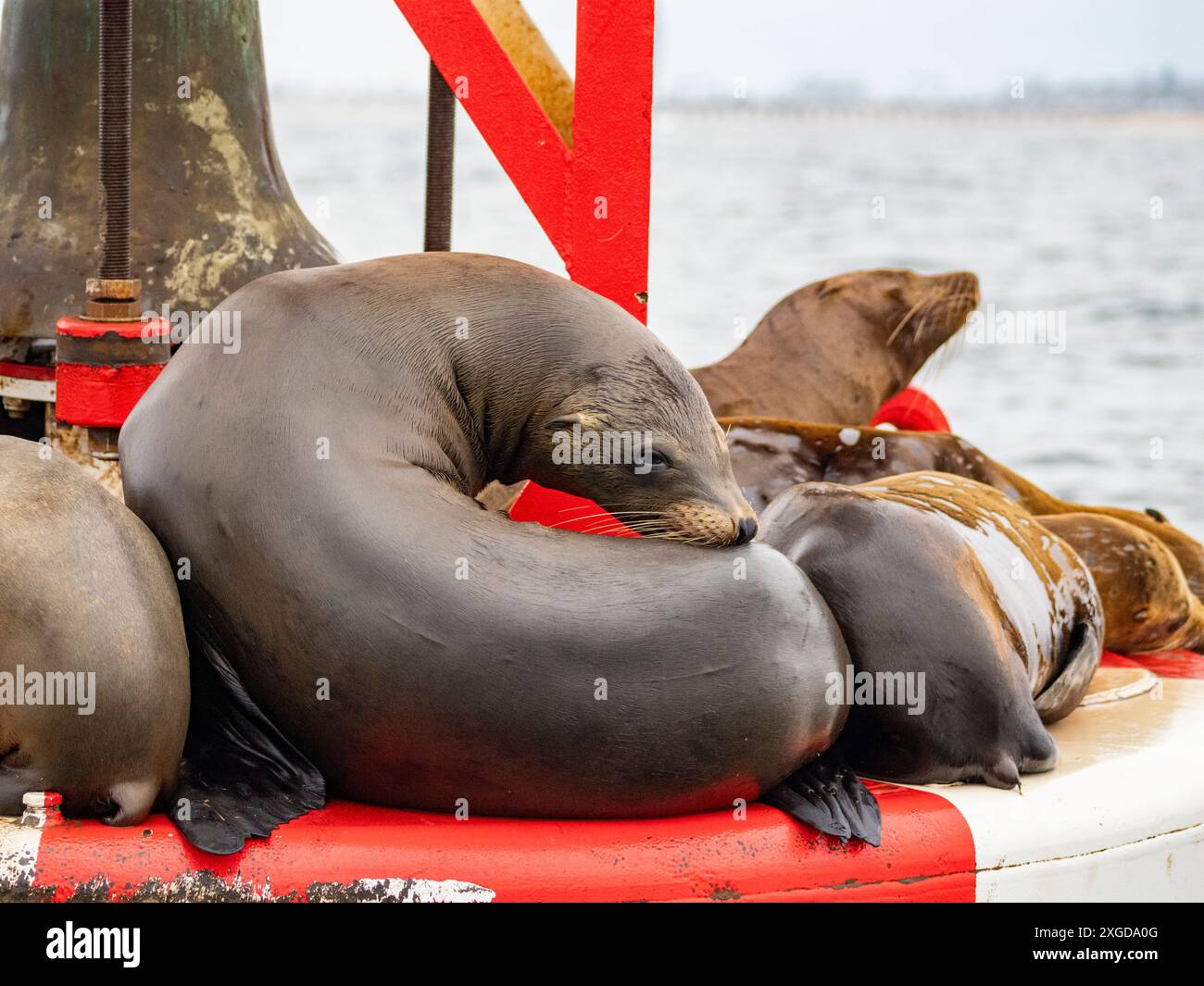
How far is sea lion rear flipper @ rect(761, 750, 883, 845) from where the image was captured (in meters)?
3.26

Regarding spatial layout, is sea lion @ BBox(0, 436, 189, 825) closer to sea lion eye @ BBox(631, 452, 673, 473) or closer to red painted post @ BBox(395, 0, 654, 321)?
sea lion eye @ BBox(631, 452, 673, 473)

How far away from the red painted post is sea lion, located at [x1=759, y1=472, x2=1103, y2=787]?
74cm

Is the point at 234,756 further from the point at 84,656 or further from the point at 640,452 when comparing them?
the point at 640,452

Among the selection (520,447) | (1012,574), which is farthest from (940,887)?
(520,447)

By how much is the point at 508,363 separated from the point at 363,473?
1.38 feet

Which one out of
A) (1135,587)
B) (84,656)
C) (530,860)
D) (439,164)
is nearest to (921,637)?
(530,860)

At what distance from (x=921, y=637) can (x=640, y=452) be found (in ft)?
2.32

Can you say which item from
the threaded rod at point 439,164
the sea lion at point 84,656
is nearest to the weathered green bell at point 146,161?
the threaded rod at point 439,164

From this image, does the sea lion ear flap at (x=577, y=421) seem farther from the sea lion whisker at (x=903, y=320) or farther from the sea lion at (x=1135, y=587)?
the sea lion whisker at (x=903, y=320)

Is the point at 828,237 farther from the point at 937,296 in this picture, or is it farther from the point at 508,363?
the point at 508,363

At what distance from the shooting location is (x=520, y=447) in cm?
344

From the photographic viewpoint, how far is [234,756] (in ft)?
10.5

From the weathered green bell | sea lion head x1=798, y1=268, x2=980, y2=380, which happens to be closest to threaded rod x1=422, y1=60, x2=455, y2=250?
the weathered green bell

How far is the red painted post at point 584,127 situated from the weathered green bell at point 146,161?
1.20 metres
